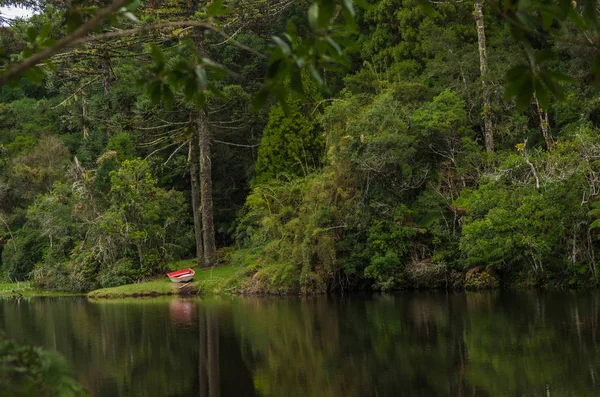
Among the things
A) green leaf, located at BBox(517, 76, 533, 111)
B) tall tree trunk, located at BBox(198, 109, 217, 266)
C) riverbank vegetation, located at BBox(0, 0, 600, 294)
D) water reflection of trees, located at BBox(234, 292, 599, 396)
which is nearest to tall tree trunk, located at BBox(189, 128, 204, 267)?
riverbank vegetation, located at BBox(0, 0, 600, 294)

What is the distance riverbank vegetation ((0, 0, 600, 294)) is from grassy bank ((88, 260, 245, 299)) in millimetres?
218

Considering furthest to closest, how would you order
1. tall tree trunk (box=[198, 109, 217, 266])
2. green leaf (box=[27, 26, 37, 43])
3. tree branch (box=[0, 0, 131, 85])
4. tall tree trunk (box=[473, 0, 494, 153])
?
1. tall tree trunk (box=[198, 109, 217, 266])
2. tall tree trunk (box=[473, 0, 494, 153])
3. green leaf (box=[27, 26, 37, 43])
4. tree branch (box=[0, 0, 131, 85])

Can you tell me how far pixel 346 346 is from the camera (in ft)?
39.7

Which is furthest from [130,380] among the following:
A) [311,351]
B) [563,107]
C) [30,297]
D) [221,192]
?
[221,192]

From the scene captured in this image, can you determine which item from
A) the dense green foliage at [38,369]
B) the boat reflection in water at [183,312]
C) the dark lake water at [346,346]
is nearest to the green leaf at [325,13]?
the dense green foliage at [38,369]

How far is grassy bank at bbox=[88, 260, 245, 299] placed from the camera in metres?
24.3

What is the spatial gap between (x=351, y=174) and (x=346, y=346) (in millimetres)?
9843

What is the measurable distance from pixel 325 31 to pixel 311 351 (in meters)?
9.92

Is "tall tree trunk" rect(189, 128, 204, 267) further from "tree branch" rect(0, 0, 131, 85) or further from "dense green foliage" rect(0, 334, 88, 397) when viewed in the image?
"tree branch" rect(0, 0, 131, 85)

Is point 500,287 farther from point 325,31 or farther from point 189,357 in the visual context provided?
point 325,31

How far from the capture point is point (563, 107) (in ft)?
70.2

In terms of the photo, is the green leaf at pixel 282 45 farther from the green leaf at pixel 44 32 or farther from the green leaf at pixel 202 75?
the green leaf at pixel 44 32

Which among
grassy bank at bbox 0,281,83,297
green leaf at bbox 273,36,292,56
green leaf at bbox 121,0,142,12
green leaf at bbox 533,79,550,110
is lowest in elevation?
grassy bank at bbox 0,281,83,297

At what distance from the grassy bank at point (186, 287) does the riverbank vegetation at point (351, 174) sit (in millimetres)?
218
